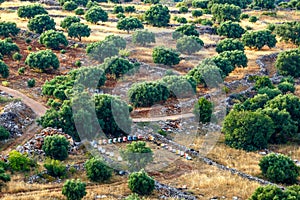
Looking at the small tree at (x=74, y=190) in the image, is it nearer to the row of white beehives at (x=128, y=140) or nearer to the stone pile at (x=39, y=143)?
the stone pile at (x=39, y=143)

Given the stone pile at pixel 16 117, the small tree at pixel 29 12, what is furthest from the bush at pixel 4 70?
the small tree at pixel 29 12

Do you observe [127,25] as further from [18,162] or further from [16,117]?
[18,162]

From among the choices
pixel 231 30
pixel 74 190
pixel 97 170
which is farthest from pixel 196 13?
pixel 74 190

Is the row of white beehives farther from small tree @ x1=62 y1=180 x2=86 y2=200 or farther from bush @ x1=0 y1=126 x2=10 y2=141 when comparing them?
small tree @ x1=62 y1=180 x2=86 y2=200

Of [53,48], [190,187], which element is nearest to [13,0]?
[53,48]

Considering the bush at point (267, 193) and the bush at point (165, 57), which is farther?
the bush at point (165, 57)

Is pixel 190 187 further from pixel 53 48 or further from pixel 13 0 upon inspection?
pixel 13 0
